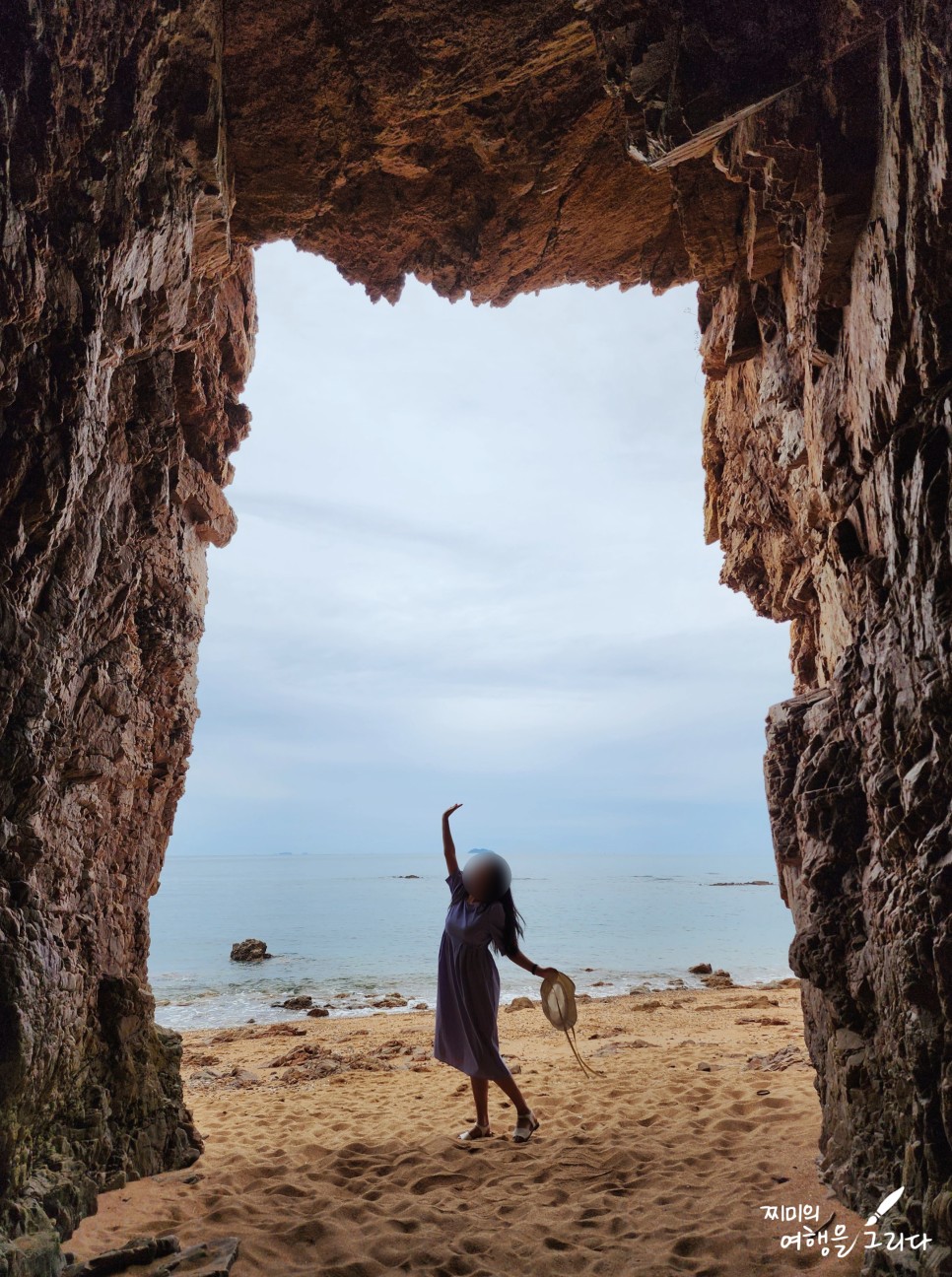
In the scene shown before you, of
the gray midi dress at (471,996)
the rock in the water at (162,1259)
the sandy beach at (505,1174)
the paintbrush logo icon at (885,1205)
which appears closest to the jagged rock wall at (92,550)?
the rock in the water at (162,1259)

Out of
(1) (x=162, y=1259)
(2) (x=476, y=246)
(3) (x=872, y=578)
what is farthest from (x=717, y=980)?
(2) (x=476, y=246)

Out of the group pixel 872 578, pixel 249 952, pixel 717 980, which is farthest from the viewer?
pixel 249 952

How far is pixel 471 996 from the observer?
19.4 ft

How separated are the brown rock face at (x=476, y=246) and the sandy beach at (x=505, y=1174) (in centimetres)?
54

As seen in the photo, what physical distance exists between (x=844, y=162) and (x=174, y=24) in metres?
4.51

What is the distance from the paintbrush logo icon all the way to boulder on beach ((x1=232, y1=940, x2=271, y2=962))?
23105 millimetres

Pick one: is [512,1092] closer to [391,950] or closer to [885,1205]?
[885,1205]

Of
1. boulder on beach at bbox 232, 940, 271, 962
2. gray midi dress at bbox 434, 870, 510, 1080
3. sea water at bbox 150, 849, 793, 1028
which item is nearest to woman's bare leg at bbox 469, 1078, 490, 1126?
gray midi dress at bbox 434, 870, 510, 1080

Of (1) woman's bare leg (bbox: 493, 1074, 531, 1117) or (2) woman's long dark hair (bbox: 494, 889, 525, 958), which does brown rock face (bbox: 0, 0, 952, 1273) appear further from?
(1) woman's bare leg (bbox: 493, 1074, 531, 1117)

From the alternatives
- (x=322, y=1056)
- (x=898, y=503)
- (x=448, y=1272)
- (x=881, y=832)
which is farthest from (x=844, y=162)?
(x=322, y=1056)

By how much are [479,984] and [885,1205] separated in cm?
299

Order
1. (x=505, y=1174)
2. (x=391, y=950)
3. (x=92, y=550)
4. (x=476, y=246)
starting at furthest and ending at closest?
1. (x=391, y=950)
2. (x=476, y=246)
3. (x=505, y=1174)
4. (x=92, y=550)

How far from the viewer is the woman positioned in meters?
5.88

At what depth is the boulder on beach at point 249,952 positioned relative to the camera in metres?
23.9
